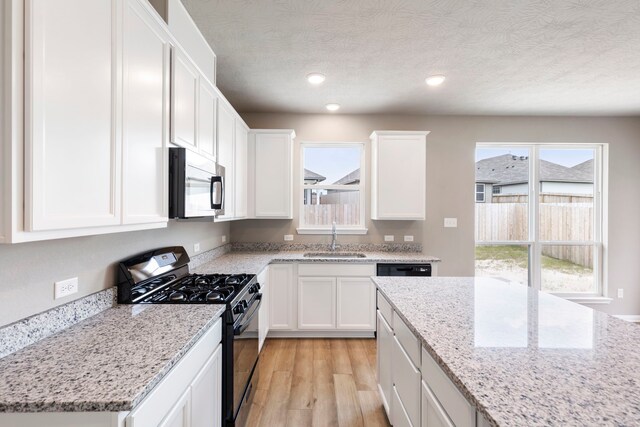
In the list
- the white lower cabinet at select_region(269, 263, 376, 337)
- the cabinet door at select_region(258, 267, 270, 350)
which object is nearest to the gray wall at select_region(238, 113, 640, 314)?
the white lower cabinet at select_region(269, 263, 376, 337)

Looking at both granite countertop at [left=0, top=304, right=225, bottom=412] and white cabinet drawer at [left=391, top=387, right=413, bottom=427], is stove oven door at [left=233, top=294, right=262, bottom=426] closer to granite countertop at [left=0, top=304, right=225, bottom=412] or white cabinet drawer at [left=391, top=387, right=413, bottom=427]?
granite countertop at [left=0, top=304, right=225, bottom=412]

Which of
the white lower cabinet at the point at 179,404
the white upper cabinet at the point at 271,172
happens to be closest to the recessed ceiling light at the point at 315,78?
the white upper cabinet at the point at 271,172

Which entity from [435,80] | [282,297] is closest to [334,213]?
[282,297]

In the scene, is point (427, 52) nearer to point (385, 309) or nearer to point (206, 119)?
point (206, 119)

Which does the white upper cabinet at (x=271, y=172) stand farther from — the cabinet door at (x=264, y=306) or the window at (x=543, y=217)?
the window at (x=543, y=217)

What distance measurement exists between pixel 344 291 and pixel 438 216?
164cm

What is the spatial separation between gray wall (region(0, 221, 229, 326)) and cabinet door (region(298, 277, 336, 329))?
5.65ft

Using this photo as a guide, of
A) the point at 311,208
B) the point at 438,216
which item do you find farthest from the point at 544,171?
the point at 311,208

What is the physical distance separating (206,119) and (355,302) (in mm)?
2322

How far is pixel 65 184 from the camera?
3.13 ft

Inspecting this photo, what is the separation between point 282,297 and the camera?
3.32 meters

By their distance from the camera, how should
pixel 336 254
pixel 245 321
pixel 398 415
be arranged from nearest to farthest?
pixel 398 415 < pixel 245 321 < pixel 336 254

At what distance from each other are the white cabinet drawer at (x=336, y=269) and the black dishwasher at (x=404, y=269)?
10cm

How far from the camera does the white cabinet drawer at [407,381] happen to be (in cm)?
136
